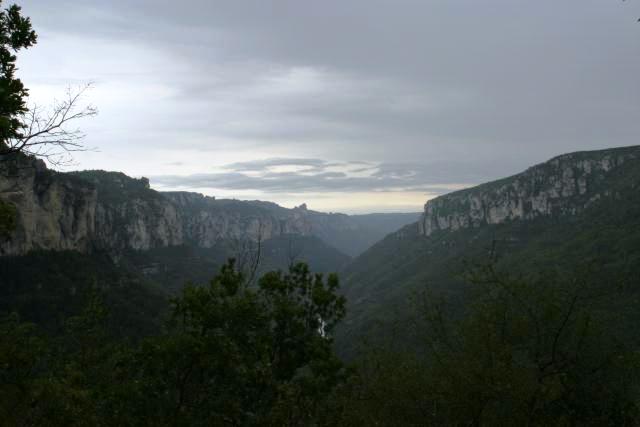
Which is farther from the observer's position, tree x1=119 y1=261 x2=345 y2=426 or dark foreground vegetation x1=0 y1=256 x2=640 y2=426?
dark foreground vegetation x1=0 y1=256 x2=640 y2=426

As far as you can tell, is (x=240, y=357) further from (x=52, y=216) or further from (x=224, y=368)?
(x=52, y=216)

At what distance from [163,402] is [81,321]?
12.1 m

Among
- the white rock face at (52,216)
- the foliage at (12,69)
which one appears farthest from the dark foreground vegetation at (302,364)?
the white rock face at (52,216)

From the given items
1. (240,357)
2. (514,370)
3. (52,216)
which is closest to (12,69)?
(240,357)

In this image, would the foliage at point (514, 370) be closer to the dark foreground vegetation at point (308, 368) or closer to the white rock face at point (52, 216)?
the dark foreground vegetation at point (308, 368)

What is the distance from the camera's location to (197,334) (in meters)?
13.5

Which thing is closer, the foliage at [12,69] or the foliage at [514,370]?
the foliage at [12,69]

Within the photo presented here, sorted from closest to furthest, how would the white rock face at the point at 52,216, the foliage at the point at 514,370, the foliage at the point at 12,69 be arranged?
the foliage at the point at 12,69 < the foliage at the point at 514,370 < the white rock face at the point at 52,216

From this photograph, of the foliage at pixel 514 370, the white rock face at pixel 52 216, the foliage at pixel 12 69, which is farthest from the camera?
the white rock face at pixel 52 216

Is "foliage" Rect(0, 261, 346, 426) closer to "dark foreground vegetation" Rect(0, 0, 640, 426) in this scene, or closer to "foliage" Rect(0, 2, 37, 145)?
"dark foreground vegetation" Rect(0, 0, 640, 426)

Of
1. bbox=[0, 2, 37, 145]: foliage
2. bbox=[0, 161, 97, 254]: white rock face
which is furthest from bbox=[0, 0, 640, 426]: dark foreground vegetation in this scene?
bbox=[0, 161, 97, 254]: white rock face

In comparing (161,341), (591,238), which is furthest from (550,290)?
(591,238)

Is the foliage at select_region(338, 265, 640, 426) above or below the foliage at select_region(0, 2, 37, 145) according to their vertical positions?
below

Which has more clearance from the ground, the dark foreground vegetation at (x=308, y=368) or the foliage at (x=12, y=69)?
the foliage at (x=12, y=69)
